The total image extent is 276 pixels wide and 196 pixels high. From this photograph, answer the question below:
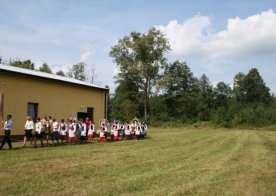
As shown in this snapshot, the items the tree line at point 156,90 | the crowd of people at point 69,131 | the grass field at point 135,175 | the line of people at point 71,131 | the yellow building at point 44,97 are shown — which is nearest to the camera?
the grass field at point 135,175

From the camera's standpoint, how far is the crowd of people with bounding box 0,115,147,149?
2133cm

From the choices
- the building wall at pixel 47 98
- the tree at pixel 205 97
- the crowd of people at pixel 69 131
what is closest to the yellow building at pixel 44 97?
the building wall at pixel 47 98

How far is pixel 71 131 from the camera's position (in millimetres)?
24578

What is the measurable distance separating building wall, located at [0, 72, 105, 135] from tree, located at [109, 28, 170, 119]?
38962mm

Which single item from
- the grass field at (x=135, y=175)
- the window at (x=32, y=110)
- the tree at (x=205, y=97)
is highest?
the tree at (x=205, y=97)

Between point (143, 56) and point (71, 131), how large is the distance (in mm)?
50400

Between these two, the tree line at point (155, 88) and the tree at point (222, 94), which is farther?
the tree at point (222, 94)

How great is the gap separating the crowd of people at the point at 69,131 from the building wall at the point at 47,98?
1.68 meters

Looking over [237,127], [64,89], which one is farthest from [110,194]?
[237,127]

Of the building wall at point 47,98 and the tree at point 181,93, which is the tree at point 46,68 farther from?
the building wall at point 47,98

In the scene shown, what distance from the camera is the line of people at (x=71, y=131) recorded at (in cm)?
2183

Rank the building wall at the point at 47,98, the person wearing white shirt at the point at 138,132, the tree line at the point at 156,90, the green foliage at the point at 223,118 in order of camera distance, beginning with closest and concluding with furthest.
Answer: the building wall at the point at 47,98 < the person wearing white shirt at the point at 138,132 < the green foliage at the point at 223,118 < the tree line at the point at 156,90

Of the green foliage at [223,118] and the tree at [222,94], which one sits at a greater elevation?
the tree at [222,94]

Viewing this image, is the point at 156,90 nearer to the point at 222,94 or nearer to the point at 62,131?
the point at 222,94
